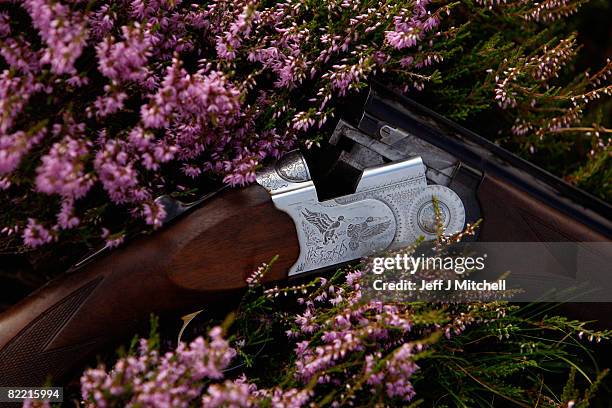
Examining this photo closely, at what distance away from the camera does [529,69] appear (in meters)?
1.58

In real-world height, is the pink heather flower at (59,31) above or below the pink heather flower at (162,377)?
above

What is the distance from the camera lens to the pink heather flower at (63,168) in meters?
1.21

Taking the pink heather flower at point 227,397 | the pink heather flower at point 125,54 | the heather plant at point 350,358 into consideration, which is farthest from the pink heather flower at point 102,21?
the pink heather flower at point 227,397

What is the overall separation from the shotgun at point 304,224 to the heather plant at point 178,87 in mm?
80

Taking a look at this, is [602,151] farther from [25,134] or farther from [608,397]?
[25,134]

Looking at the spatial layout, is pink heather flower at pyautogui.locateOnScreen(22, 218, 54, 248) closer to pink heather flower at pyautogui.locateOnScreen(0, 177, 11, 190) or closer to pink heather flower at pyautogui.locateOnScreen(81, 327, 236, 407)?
pink heather flower at pyautogui.locateOnScreen(0, 177, 11, 190)

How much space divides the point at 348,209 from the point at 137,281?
55 centimetres

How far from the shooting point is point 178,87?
49.6 inches

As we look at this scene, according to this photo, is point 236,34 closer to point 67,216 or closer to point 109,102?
point 109,102

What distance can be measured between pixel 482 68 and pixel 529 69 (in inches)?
7.0

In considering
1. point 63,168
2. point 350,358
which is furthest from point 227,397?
point 63,168

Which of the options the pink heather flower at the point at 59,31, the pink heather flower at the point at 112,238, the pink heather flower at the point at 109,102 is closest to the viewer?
the pink heather flower at the point at 59,31

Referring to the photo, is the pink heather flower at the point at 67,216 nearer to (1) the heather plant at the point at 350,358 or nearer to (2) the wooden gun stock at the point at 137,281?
(2) the wooden gun stock at the point at 137,281

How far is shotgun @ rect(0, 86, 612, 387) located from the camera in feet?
4.73
